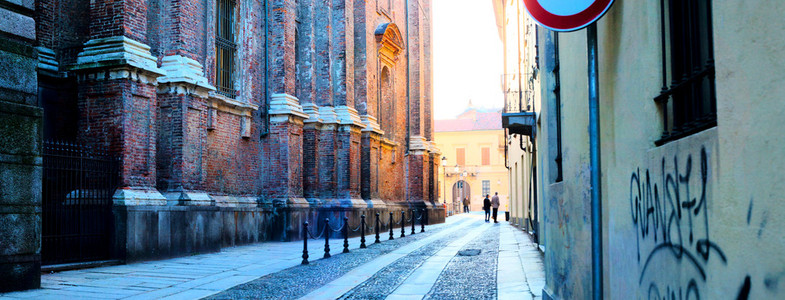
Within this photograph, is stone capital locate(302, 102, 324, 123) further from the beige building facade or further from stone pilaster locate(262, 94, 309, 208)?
the beige building facade

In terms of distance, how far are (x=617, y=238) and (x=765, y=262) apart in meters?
2.35

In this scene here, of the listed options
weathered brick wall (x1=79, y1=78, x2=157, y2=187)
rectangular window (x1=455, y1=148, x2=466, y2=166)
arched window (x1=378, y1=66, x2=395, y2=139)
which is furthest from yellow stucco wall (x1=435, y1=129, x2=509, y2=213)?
weathered brick wall (x1=79, y1=78, x2=157, y2=187)

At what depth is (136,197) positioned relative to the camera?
11953 mm

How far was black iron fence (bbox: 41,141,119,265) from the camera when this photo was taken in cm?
1062

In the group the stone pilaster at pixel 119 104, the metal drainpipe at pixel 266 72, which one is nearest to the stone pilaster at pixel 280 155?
the metal drainpipe at pixel 266 72

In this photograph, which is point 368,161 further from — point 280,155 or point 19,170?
point 19,170

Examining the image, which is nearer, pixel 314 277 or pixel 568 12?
pixel 568 12

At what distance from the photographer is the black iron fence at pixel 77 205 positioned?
1062 centimetres

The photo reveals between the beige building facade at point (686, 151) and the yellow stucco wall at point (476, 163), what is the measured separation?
67.2m

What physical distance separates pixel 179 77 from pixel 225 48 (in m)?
4.15

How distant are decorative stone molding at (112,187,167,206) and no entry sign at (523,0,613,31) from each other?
9.54 meters

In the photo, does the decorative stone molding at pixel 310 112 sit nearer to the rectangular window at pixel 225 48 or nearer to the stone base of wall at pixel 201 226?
the stone base of wall at pixel 201 226

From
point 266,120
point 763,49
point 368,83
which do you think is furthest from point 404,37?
point 763,49

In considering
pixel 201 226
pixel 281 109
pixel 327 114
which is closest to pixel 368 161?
pixel 327 114
